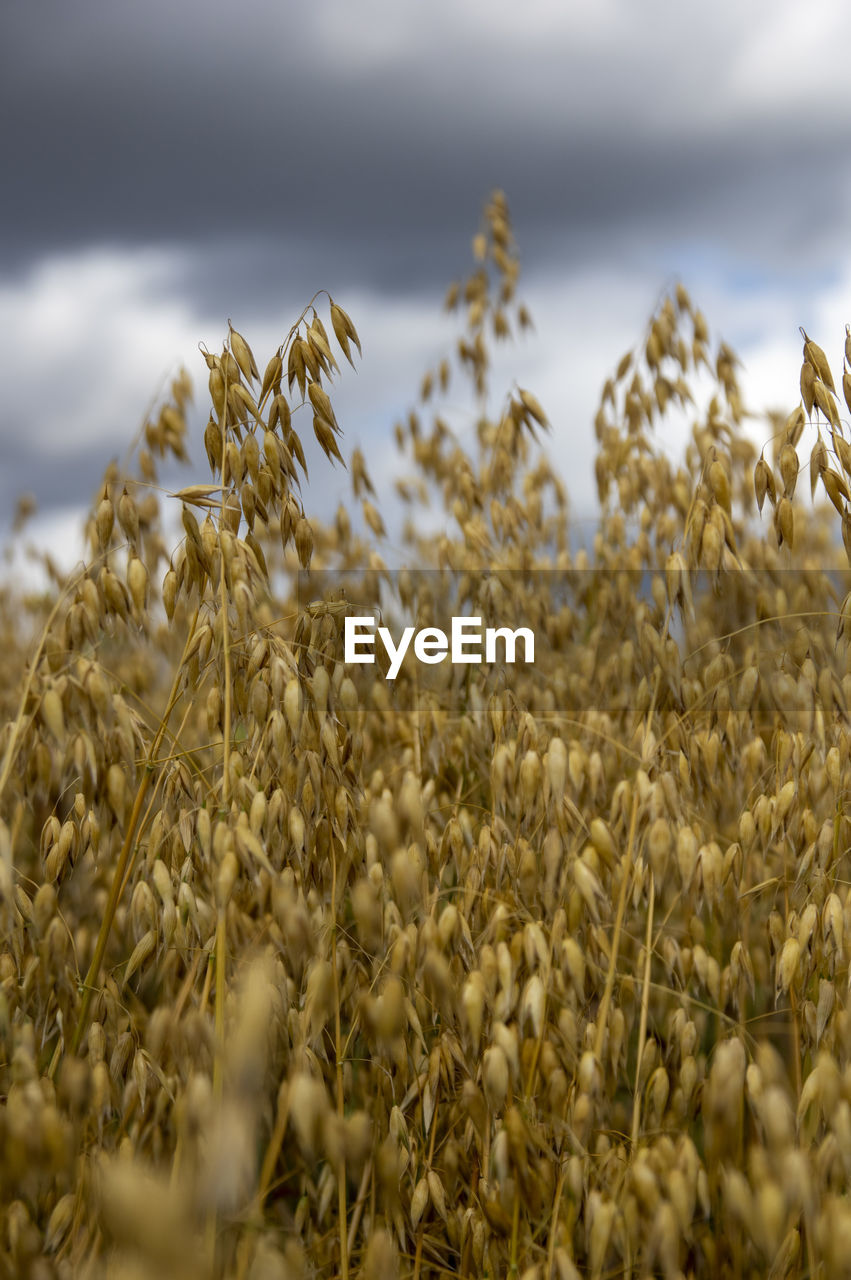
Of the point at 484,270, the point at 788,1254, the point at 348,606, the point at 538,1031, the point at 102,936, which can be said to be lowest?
the point at 788,1254

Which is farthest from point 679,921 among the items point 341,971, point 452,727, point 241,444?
point 241,444

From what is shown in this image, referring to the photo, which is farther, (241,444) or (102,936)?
(241,444)

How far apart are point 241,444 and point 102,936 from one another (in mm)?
911

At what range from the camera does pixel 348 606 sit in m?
1.92

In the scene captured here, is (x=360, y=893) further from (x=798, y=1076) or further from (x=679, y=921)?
(x=679, y=921)

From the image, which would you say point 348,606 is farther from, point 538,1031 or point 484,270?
point 484,270

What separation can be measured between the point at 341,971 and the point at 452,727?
807mm

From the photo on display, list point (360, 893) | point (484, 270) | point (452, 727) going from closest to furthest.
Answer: point (360, 893) → point (452, 727) → point (484, 270)

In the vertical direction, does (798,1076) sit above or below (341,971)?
below

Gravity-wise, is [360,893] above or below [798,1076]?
above

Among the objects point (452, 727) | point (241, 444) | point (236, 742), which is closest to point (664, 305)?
point (452, 727)

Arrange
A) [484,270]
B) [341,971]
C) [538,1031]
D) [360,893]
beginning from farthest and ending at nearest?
[484,270]
[341,971]
[538,1031]
[360,893]

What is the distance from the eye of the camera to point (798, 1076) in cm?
197

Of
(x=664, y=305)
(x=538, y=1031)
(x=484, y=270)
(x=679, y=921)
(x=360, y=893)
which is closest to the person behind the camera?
(x=360, y=893)
